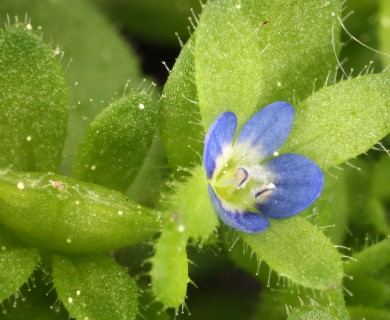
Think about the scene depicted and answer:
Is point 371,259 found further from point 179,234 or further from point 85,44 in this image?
point 85,44

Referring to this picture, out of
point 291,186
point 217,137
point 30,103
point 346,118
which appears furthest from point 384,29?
point 30,103

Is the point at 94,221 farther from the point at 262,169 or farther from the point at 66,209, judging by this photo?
the point at 262,169

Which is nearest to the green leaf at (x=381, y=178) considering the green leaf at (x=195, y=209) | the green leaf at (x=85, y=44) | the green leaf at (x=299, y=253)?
the green leaf at (x=299, y=253)

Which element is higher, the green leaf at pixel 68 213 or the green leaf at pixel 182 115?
the green leaf at pixel 182 115

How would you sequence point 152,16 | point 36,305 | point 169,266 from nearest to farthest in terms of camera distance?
point 169,266 < point 36,305 < point 152,16

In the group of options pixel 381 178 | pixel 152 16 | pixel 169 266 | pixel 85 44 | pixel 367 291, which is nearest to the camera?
pixel 169 266

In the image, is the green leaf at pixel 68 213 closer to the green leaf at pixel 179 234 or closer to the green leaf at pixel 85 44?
the green leaf at pixel 179 234
